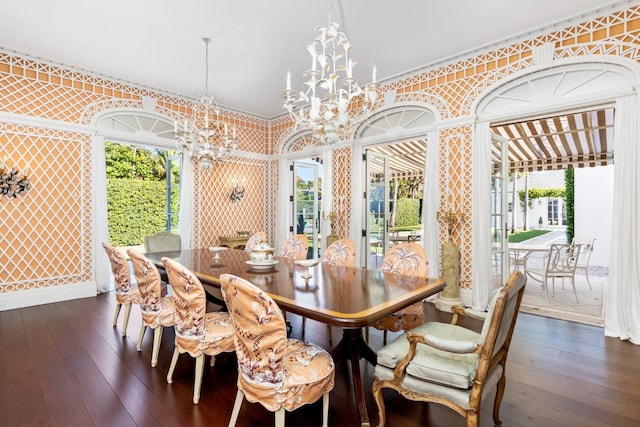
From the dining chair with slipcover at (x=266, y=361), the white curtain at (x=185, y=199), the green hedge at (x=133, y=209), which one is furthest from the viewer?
the green hedge at (x=133, y=209)

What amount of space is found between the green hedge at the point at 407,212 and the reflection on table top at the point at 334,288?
327 inches

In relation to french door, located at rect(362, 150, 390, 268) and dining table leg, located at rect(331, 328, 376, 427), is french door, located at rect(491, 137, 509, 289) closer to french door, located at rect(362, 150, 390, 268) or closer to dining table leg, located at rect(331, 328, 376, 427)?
french door, located at rect(362, 150, 390, 268)

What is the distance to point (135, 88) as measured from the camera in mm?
5223

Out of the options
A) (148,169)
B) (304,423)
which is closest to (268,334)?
(304,423)

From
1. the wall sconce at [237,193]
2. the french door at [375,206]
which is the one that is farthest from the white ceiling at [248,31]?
the wall sconce at [237,193]

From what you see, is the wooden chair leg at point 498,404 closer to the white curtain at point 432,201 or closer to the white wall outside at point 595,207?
the white curtain at point 432,201

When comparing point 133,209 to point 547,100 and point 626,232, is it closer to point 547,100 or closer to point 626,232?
point 547,100

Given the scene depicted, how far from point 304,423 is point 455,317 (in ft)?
3.99

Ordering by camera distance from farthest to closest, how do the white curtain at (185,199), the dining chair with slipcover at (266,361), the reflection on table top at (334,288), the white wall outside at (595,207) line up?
the white wall outside at (595,207) < the white curtain at (185,199) < the reflection on table top at (334,288) < the dining chair with slipcover at (266,361)

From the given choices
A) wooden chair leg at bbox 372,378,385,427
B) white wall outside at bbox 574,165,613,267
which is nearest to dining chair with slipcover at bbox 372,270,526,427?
wooden chair leg at bbox 372,378,385,427

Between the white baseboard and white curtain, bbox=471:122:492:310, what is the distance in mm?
5435

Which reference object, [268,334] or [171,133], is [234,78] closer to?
[171,133]

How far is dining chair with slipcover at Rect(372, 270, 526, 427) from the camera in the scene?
1511mm

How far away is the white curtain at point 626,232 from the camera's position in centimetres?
314
